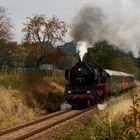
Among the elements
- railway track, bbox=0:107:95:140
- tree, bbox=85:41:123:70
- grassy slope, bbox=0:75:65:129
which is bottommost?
railway track, bbox=0:107:95:140

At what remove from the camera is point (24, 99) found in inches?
1219

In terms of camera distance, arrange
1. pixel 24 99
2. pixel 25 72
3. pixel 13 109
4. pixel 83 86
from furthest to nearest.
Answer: pixel 25 72 → pixel 83 86 → pixel 24 99 → pixel 13 109

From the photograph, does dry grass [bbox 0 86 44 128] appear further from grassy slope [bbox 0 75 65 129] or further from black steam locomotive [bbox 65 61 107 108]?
black steam locomotive [bbox 65 61 107 108]

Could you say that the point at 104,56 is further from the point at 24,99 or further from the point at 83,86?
the point at 24,99

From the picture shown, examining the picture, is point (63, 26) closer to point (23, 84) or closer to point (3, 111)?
point (23, 84)

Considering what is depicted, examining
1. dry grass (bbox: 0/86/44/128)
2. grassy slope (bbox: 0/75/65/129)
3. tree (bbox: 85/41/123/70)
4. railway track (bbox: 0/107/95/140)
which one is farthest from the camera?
tree (bbox: 85/41/123/70)

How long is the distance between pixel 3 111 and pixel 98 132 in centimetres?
1190

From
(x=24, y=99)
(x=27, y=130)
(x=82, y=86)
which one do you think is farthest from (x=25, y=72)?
(x=27, y=130)

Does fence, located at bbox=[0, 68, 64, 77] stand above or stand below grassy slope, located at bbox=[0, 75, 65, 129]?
above

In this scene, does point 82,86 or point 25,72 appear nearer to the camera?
point 82,86

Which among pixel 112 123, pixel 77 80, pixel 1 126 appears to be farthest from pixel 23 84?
pixel 112 123

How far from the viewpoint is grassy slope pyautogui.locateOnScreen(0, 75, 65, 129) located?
1039 inches

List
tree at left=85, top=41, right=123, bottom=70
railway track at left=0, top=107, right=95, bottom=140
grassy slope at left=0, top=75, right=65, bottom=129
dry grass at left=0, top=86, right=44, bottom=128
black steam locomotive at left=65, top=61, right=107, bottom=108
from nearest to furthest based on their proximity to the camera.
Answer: railway track at left=0, top=107, right=95, bottom=140 → dry grass at left=0, top=86, right=44, bottom=128 → grassy slope at left=0, top=75, right=65, bottom=129 → black steam locomotive at left=65, top=61, right=107, bottom=108 → tree at left=85, top=41, right=123, bottom=70

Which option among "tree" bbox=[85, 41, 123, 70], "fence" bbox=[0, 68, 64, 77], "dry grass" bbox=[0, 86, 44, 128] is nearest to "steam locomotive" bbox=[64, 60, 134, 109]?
"dry grass" bbox=[0, 86, 44, 128]
